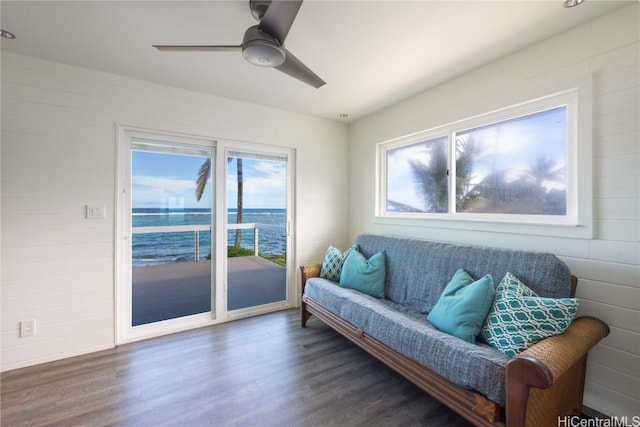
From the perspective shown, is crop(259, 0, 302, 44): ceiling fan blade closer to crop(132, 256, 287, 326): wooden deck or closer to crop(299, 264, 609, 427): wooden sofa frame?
crop(299, 264, 609, 427): wooden sofa frame

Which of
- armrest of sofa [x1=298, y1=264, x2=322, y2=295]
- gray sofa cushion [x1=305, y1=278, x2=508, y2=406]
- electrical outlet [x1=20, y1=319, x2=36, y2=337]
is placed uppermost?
armrest of sofa [x1=298, y1=264, x2=322, y2=295]

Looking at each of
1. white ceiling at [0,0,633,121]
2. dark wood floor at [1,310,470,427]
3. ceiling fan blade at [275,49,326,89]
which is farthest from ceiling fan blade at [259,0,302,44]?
dark wood floor at [1,310,470,427]

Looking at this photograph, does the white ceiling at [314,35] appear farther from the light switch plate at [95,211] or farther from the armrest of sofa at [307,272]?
the armrest of sofa at [307,272]

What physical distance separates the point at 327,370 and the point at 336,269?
1045mm

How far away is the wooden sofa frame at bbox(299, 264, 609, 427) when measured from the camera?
1.19 meters

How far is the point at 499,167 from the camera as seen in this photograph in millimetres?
2387

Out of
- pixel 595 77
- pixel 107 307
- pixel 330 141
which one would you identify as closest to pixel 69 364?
pixel 107 307

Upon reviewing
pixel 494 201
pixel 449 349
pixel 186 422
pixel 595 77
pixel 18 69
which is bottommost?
pixel 186 422

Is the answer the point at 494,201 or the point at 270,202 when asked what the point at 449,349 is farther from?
the point at 270,202

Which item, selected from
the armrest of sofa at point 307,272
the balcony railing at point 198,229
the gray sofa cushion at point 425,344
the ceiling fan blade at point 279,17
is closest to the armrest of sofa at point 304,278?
the armrest of sofa at point 307,272

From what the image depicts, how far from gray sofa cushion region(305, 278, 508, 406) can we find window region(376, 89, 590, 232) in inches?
44.9

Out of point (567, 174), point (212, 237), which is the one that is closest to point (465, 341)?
point (567, 174)

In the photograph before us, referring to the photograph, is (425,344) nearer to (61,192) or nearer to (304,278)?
(304,278)

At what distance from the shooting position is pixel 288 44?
6.74ft
